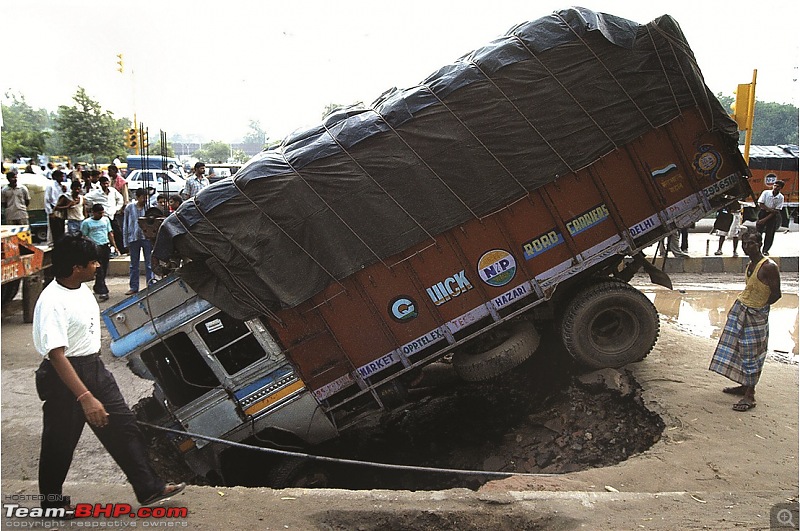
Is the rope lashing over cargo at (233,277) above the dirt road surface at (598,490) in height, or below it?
above

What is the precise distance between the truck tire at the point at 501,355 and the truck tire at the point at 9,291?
8259 mm

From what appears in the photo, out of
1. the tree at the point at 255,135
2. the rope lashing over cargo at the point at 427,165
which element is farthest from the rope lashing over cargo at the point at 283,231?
the tree at the point at 255,135

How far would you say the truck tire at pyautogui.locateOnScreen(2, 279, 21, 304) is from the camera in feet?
35.7

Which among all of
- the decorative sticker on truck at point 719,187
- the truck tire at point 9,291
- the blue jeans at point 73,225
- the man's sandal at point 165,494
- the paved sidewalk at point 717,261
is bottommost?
the paved sidewalk at point 717,261

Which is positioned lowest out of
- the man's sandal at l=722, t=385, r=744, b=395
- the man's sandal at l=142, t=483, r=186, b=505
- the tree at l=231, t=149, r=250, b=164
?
the man's sandal at l=722, t=385, r=744, b=395

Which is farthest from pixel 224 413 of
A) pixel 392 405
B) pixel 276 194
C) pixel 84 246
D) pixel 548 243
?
pixel 548 243

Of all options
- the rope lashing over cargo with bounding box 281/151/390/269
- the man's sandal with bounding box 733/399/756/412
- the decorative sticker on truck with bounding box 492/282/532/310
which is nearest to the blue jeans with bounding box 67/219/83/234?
the rope lashing over cargo with bounding box 281/151/390/269

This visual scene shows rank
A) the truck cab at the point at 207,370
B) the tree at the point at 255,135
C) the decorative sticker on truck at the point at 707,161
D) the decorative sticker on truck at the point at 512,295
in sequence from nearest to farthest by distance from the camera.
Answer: the truck cab at the point at 207,370, the decorative sticker on truck at the point at 512,295, the decorative sticker on truck at the point at 707,161, the tree at the point at 255,135

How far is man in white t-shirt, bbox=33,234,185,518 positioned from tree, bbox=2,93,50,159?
2716 cm

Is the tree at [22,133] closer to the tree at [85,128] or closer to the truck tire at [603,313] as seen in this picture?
the tree at [85,128]

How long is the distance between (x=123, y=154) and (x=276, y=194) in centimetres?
3613

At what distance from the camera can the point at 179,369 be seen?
635 cm

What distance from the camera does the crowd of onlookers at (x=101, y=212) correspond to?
1074cm

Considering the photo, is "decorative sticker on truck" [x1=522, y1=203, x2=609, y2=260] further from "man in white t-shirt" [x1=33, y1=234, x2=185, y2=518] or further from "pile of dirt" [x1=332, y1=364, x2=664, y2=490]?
"man in white t-shirt" [x1=33, y1=234, x2=185, y2=518]
